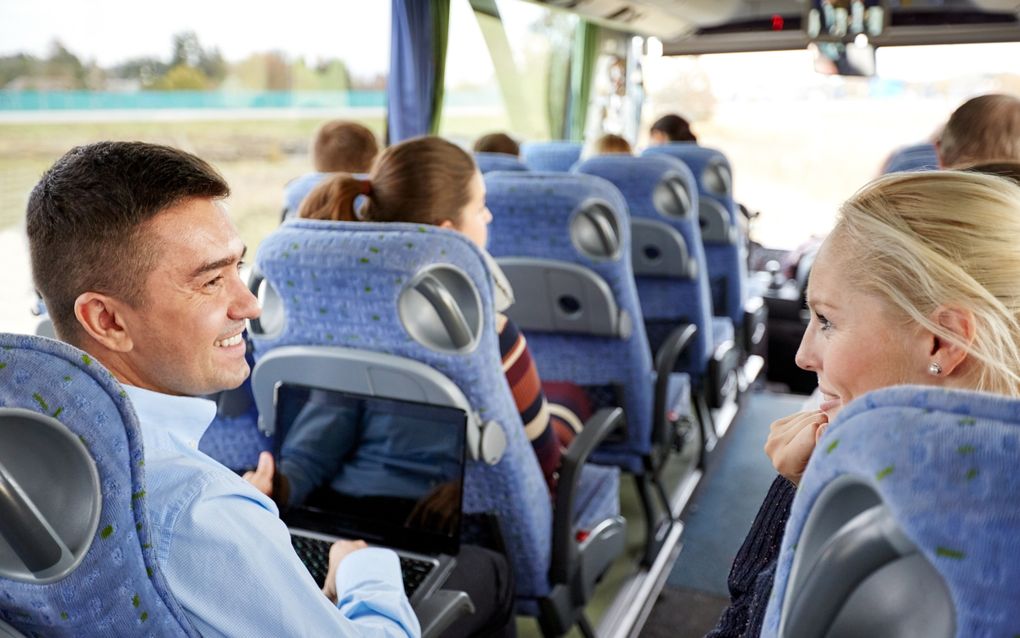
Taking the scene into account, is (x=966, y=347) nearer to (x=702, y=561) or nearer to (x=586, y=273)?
(x=586, y=273)

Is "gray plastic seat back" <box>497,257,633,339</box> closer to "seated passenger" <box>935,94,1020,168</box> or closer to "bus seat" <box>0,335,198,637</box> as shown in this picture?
"seated passenger" <box>935,94,1020,168</box>

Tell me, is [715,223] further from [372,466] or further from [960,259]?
[960,259]

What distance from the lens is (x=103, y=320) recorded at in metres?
1.16

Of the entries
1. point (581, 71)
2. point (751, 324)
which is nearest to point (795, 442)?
point (751, 324)

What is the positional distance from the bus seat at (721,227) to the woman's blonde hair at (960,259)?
9.90 feet

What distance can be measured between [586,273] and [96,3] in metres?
1.95

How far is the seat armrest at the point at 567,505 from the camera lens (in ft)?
6.73

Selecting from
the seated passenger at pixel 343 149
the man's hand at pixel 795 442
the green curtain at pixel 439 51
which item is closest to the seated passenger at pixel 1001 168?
the man's hand at pixel 795 442

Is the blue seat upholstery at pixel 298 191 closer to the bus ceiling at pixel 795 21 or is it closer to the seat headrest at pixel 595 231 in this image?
the seat headrest at pixel 595 231

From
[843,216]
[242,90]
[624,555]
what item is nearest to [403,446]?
[843,216]

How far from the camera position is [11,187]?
9.37 ft

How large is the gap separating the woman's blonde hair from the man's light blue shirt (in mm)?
778

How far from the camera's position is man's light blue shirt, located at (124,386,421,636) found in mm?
972

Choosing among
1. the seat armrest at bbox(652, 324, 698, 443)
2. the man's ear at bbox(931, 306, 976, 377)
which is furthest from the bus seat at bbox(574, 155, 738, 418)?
the man's ear at bbox(931, 306, 976, 377)
